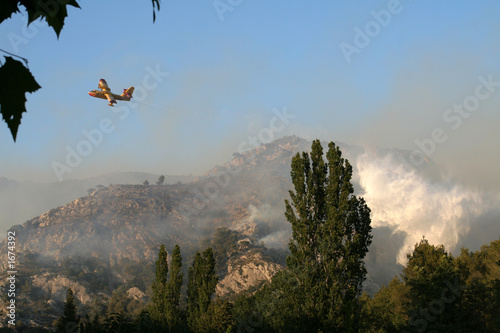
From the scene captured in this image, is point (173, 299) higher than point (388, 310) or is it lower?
higher

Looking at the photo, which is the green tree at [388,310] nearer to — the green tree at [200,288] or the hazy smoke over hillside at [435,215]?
the green tree at [200,288]

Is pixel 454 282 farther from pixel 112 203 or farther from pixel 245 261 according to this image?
pixel 112 203

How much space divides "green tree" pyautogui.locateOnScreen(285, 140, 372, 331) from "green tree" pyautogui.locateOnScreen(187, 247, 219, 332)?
54.2 feet

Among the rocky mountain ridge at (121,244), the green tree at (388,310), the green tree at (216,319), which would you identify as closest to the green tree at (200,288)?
the green tree at (216,319)

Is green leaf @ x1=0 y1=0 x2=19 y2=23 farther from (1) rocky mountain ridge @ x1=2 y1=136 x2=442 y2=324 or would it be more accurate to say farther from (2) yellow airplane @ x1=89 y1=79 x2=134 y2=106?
(1) rocky mountain ridge @ x1=2 y1=136 x2=442 y2=324

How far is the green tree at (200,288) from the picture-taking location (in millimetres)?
39500

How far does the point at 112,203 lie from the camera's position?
7657 inches

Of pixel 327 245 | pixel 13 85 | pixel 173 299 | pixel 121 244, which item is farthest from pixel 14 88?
pixel 121 244

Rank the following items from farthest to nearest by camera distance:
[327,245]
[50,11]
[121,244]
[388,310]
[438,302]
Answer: [121,244]
[388,310]
[438,302]
[327,245]
[50,11]

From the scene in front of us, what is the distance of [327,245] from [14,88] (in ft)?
76.3

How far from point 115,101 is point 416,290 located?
39.3 metres

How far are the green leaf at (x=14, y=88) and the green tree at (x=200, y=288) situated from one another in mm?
39540

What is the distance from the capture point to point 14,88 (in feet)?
4.84

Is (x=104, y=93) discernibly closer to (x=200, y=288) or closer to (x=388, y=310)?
(x=200, y=288)
